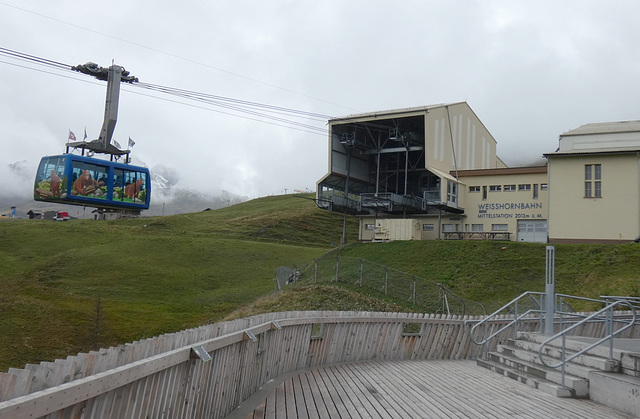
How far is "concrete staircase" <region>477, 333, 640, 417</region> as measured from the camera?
7.77 metres

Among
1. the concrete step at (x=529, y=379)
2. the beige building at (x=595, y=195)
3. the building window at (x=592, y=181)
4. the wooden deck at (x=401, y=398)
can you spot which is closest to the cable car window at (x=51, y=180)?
the wooden deck at (x=401, y=398)

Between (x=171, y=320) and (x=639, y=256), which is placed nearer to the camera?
(x=639, y=256)

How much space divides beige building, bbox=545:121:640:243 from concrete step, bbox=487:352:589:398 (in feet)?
88.3

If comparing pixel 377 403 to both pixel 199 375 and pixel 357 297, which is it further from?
pixel 357 297

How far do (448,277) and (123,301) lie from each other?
67.4 ft

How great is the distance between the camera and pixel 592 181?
35.8 m

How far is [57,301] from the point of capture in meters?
33.8

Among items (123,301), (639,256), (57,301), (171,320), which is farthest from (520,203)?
(57,301)

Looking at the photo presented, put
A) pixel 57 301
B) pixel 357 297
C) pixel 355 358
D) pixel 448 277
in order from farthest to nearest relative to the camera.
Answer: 1. pixel 57 301
2. pixel 448 277
3. pixel 357 297
4. pixel 355 358

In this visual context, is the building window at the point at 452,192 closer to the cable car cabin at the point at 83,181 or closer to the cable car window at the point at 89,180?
the cable car cabin at the point at 83,181

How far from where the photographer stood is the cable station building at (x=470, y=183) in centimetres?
3528

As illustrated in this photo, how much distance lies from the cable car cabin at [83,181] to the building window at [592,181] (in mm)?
27961

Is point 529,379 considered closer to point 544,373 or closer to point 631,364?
point 544,373

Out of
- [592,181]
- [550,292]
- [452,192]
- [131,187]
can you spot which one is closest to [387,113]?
[452,192]
